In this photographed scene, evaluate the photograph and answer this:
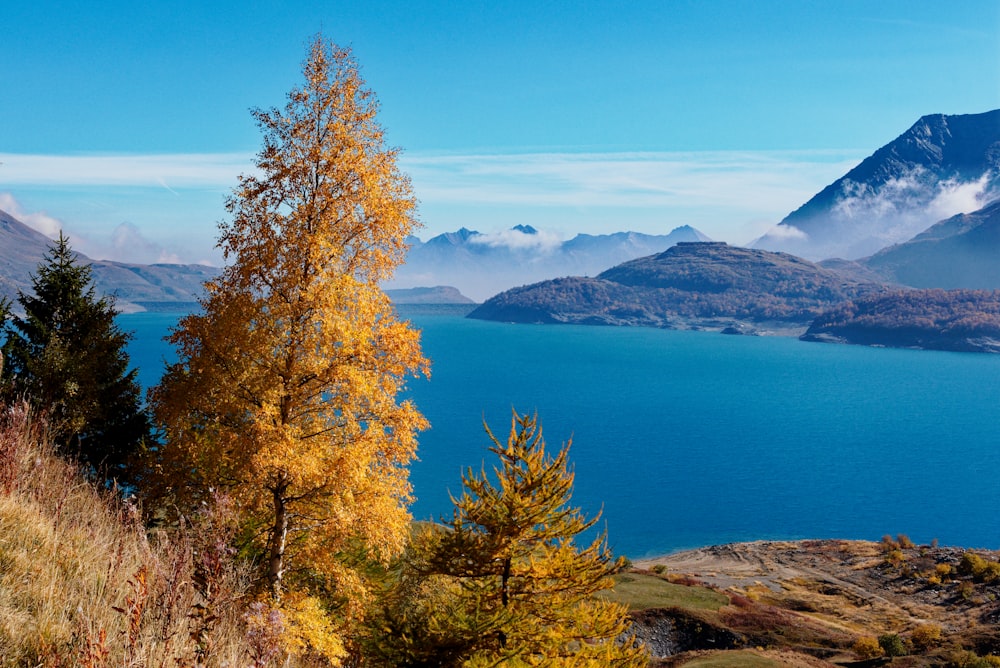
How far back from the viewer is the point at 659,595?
50.3 meters

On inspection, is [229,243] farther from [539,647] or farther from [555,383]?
[555,383]

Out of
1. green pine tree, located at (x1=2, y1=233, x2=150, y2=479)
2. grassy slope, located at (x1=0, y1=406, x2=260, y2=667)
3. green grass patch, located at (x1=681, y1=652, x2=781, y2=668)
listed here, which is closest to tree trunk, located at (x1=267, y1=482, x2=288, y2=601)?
grassy slope, located at (x1=0, y1=406, x2=260, y2=667)

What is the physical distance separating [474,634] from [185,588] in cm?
902

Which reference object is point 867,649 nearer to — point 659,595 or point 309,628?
point 659,595

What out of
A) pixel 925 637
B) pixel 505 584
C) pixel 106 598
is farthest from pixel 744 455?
pixel 106 598

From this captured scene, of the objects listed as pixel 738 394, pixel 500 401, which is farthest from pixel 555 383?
pixel 738 394

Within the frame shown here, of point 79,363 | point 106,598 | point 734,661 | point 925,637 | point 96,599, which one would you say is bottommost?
point 925,637

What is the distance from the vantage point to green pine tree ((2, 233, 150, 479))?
2219 cm

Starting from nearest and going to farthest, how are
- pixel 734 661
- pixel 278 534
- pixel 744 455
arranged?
pixel 278 534
pixel 734 661
pixel 744 455

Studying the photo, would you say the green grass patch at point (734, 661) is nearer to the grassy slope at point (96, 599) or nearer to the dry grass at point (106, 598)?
the dry grass at point (106, 598)

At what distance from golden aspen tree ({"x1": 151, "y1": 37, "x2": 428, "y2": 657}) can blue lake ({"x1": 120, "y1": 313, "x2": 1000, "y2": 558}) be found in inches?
2631

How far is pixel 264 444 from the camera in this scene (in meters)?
11.5

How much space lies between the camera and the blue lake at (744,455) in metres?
84.9

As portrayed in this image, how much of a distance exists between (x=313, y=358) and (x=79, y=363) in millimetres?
16026
